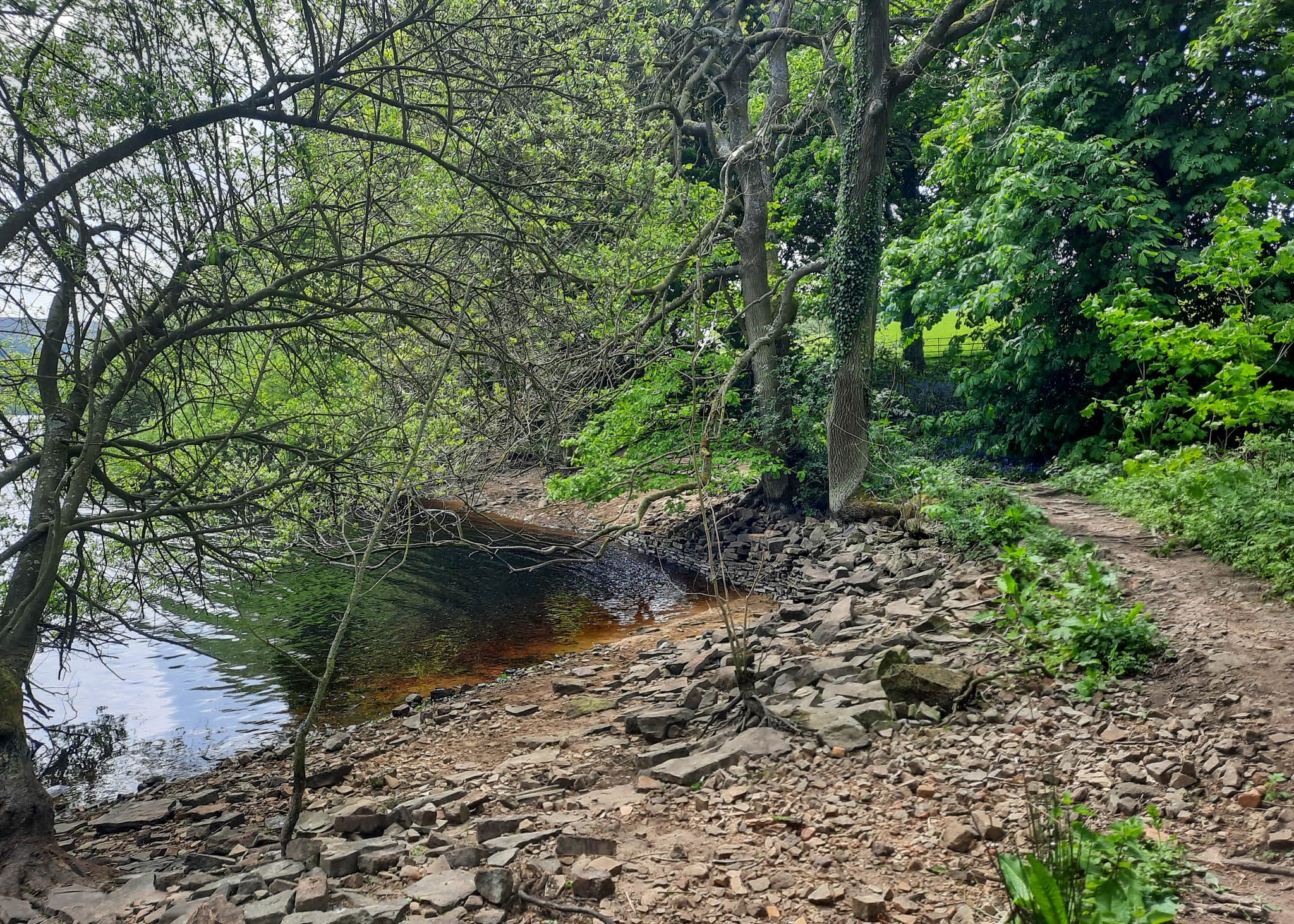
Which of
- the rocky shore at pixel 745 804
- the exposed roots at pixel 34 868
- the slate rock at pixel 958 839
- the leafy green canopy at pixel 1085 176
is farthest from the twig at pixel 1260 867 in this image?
the leafy green canopy at pixel 1085 176

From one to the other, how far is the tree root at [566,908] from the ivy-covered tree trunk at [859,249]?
10754 mm

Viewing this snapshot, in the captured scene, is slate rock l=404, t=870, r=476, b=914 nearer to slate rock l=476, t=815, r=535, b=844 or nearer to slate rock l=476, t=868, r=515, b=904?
slate rock l=476, t=868, r=515, b=904

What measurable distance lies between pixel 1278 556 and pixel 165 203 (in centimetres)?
815

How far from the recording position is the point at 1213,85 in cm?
1115

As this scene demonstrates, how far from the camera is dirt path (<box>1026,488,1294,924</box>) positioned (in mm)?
3650

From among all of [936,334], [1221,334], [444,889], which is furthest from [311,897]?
[936,334]

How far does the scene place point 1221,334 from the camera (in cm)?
775

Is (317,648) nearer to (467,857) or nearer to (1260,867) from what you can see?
(467,857)

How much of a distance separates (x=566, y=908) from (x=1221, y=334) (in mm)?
8057

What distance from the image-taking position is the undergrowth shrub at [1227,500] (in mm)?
5922

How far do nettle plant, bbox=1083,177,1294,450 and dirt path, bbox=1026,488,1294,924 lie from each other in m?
1.96

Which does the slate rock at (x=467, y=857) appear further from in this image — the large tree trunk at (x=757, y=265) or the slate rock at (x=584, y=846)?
the large tree trunk at (x=757, y=265)

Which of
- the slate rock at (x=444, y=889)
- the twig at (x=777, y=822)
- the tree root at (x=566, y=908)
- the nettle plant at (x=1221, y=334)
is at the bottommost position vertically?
the twig at (x=777, y=822)

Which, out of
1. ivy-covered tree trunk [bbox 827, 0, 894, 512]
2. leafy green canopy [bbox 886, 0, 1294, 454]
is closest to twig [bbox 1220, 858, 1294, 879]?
leafy green canopy [bbox 886, 0, 1294, 454]
